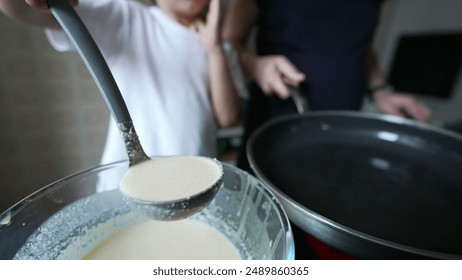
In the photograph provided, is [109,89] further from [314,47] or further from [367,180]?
[314,47]

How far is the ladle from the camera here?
0.19 m

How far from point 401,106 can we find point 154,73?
54 cm

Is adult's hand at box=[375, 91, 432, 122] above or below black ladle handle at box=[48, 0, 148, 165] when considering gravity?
below

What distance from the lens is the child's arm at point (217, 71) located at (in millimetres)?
334

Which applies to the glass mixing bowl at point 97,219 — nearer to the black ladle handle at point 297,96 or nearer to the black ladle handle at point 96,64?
the black ladle handle at point 96,64

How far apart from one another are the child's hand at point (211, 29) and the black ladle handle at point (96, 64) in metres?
0.17

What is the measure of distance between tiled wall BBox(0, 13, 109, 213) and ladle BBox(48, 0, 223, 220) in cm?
13

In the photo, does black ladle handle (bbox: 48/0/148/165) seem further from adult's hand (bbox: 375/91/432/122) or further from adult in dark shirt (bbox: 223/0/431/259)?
adult's hand (bbox: 375/91/432/122)

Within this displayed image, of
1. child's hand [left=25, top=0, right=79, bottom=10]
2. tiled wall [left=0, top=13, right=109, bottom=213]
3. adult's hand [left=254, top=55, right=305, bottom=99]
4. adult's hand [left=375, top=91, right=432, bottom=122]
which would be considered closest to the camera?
child's hand [left=25, top=0, right=79, bottom=10]

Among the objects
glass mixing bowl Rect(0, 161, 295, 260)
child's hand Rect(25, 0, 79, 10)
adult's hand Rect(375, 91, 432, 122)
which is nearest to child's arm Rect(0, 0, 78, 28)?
child's hand Rect(25, 0, 79, 10)

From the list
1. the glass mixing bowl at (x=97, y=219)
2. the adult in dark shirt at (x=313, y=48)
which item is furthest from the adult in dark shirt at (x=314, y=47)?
the glass mixing bowl at (x=97, y=219)

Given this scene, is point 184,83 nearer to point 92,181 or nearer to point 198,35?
point 198,35

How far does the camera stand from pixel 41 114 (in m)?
A: 0.38

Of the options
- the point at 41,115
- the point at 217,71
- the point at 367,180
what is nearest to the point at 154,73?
the point at 217,71
